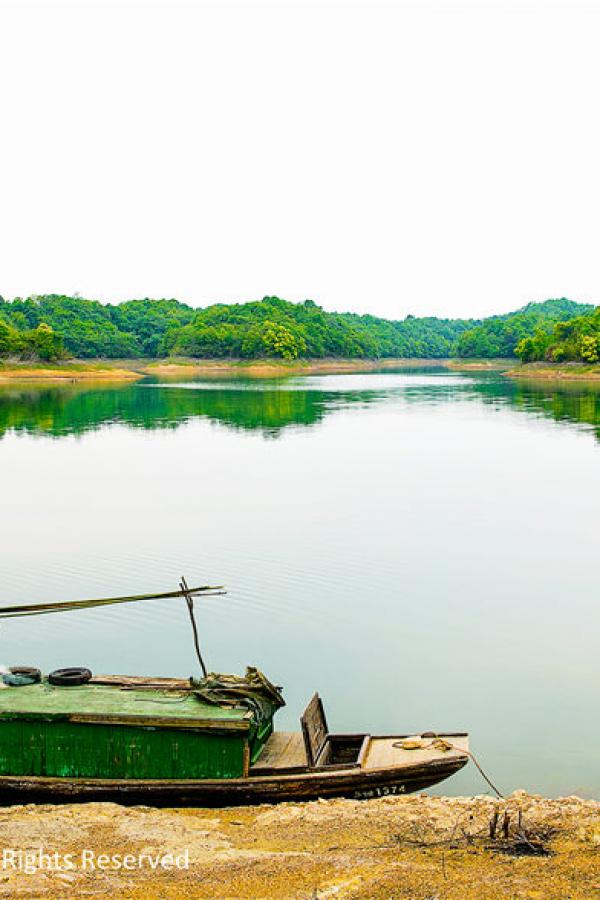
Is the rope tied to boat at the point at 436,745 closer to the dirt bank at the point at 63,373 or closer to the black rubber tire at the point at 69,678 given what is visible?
the black rubber tire at the point at 69,678

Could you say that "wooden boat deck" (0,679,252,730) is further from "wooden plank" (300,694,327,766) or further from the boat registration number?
the boat registration number

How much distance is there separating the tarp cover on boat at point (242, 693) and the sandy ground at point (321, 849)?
4.46ft

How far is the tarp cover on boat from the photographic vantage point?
12.0 meters

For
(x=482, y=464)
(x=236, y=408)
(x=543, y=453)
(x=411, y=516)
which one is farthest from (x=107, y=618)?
(x=236, y=408)

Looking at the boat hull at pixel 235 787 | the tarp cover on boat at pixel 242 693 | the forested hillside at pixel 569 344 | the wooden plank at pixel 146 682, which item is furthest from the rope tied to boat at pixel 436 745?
the forested hillside at pixel 569 344

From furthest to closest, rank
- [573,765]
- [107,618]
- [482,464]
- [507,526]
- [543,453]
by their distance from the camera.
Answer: [543,453] < [482,464] < [507,526] < [107,618] < [573,765]

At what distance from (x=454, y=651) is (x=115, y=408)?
69415 mm

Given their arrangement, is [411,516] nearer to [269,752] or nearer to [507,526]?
[507,526]

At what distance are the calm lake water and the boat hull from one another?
1048mm

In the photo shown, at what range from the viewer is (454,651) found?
18.3 meters

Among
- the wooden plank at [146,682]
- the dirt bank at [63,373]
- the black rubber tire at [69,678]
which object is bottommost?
the wooden plank at [146,682]

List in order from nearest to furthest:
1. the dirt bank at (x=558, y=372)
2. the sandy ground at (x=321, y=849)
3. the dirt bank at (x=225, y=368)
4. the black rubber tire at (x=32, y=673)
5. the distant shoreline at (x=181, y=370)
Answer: the sandy ground at (x=321, y=849), the black rubber tire at (x=32, y=673), the dirt bank at (x=558, y=372), the distant shoreline at (x=181, y=370), the dirt bank at (x=225, y=368)

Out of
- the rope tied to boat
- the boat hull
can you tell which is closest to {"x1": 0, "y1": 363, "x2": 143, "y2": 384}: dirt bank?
the boat hull

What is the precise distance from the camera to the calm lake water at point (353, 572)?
15.6 meters
